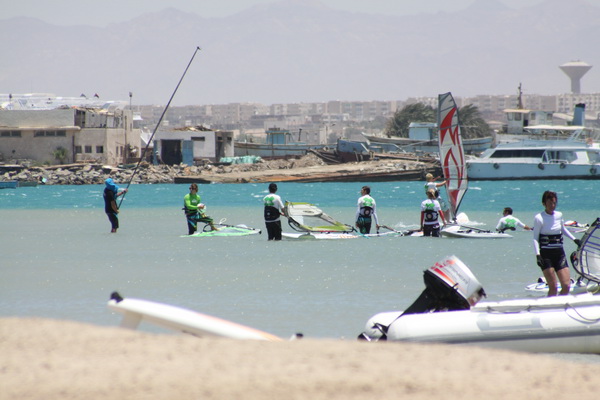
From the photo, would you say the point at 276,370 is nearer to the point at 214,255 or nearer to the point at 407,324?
the point at 407,324

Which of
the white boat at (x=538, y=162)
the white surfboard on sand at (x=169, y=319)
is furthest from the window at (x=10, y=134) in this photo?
the white surfboard on sand at (x=169, y=319)

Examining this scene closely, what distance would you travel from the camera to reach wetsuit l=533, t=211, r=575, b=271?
10.5 metres

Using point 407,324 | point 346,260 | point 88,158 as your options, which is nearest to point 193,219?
point 346,260

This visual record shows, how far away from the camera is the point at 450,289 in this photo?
348 inches

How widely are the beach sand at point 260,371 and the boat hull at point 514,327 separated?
79 cm

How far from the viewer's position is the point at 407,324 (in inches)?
329

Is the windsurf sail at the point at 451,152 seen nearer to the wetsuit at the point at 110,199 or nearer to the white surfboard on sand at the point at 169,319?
the wetsuit at the point at 110,199

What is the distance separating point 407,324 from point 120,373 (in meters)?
2.99

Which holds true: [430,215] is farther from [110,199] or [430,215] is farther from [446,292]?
[446,292]

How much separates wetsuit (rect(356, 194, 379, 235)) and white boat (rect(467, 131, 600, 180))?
164 ft

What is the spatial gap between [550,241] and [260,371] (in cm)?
522

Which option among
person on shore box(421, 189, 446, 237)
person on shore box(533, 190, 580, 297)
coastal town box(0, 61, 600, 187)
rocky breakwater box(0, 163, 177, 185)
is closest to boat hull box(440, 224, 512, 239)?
person on shore box(421, 189, 446, 237)

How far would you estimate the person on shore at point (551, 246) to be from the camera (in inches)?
413

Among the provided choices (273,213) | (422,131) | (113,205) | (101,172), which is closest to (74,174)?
(101,172)
